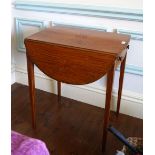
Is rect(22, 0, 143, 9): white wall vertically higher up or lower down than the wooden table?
higher up

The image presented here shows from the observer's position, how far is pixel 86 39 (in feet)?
5.23

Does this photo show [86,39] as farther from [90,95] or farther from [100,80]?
[90,95]

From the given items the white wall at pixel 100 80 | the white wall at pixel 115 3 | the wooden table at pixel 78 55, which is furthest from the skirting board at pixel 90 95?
the white wall at pixel 115 3

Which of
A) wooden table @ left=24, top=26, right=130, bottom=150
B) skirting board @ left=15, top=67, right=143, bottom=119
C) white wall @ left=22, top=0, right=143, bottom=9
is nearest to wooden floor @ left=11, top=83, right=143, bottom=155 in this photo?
skirting board @ left=15, top=67, right=143, bottom=119

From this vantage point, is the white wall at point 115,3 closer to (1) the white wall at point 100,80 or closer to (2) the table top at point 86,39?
(1) the white wall at point 100,80

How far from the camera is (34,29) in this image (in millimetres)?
2223

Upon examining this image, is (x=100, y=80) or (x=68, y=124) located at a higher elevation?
(x=100, y=80)

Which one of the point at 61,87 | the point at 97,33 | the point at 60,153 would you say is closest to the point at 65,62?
the point at 97,33

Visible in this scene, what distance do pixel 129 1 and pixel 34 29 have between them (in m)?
0.93

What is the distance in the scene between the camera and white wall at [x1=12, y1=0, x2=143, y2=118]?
6.12 feet

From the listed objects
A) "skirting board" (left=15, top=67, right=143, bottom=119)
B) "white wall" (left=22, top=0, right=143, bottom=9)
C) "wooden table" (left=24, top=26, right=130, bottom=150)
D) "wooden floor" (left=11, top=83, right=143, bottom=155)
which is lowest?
"wooden floor" (left=11, top=83, right=143, bottom=155)

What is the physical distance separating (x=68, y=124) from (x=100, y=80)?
1.59ft

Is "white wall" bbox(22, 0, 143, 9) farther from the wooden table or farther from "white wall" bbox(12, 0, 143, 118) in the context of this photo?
the wooden table

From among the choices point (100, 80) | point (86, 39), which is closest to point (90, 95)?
point (100, 80)
